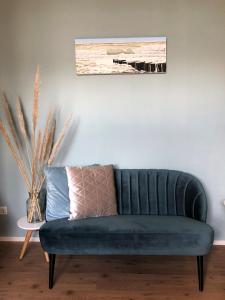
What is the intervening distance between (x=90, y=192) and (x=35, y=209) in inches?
21.2

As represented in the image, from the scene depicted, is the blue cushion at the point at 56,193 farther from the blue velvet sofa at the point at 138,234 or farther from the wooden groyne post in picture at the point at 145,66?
the wooden groyne post in picture at the point at 145,66

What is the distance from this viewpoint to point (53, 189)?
2676 mm

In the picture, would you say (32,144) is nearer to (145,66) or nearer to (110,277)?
(145,66)

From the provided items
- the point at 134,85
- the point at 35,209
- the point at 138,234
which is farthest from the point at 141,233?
the point at 134,85

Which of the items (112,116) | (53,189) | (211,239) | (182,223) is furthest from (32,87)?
(211,239)

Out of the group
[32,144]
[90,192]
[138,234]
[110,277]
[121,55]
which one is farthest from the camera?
[32,144]

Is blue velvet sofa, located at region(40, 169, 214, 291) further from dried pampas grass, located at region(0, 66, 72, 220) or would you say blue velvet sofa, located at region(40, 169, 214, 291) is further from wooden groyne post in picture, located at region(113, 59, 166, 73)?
wooden groyne post in picture, located at region(113, 59, 166, 73)

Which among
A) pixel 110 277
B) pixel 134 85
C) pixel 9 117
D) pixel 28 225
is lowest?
pixel 110 277

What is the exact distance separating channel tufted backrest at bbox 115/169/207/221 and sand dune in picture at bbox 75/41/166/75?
0.98m

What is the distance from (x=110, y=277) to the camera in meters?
2.42

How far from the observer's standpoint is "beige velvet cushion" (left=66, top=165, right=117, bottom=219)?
8.28 ft

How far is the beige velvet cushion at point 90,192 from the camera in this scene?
252 cm

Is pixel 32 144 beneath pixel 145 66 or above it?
beneath

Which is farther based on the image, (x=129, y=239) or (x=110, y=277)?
(x=110, y=277)
